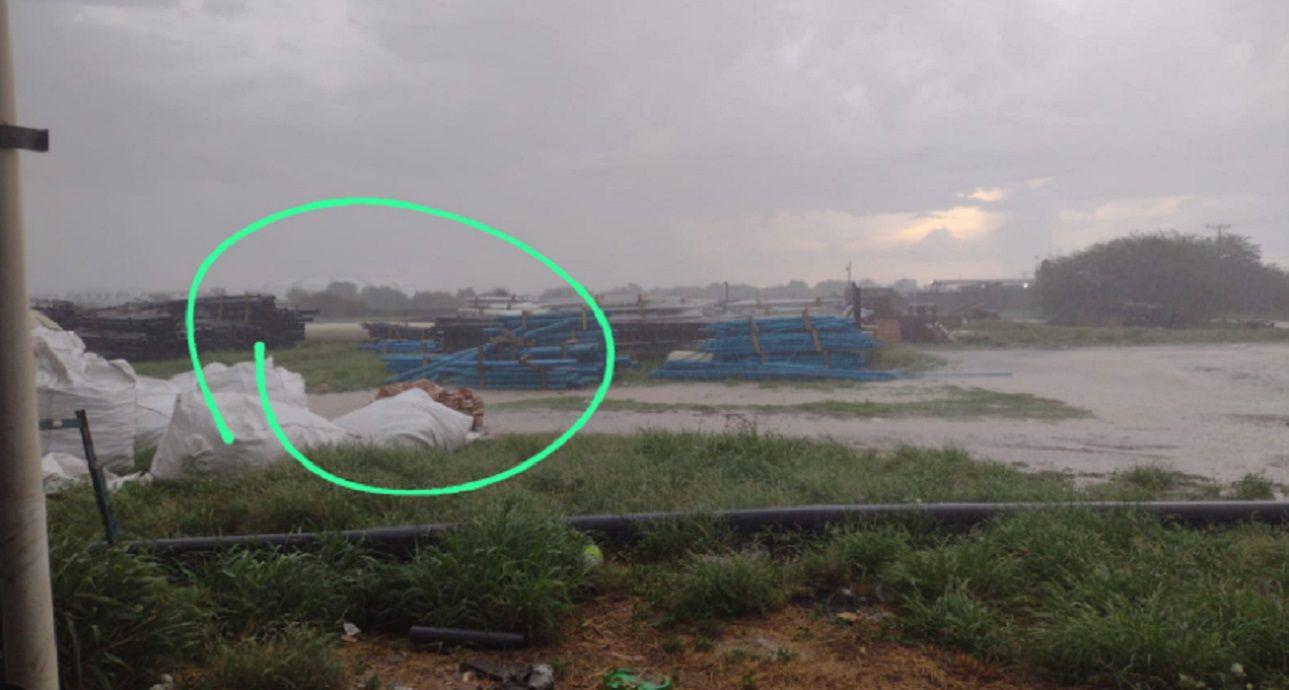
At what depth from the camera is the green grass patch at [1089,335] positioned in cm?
635

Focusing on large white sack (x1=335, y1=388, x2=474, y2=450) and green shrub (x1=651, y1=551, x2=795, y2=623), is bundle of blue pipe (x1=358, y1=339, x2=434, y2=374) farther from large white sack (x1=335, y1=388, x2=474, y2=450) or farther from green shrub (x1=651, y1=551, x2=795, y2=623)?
green shrub (x1=651, y1=551, x2=795, y2=623)

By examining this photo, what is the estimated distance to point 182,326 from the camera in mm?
4609

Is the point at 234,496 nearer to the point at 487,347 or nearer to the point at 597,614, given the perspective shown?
the point at 487,347

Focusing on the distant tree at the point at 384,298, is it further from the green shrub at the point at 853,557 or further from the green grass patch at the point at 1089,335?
the green grass patch at the point at 1089,335

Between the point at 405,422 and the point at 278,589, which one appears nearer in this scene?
the point at 278,589

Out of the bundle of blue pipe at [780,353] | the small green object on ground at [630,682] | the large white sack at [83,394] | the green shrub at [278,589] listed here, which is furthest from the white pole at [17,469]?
the bundle of blue pipe at [780,353]

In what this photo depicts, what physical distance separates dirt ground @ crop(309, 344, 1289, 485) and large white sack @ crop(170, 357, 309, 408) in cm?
22

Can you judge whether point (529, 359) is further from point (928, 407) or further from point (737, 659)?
point (928, 407)

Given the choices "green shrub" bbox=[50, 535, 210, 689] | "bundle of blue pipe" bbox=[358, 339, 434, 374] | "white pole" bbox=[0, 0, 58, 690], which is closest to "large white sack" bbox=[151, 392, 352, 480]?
"bundle of blue pipe" bbox=[358, 339, 434, 374]

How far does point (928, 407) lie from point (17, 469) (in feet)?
18.8

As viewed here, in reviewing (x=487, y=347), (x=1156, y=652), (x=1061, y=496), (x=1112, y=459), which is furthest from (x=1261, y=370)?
(x=487, y=347)

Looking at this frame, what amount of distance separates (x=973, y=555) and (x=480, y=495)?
7.19 feet

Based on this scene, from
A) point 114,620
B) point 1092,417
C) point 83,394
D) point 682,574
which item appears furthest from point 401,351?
Answer: point 1092,417

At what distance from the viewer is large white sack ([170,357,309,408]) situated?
169 inches
